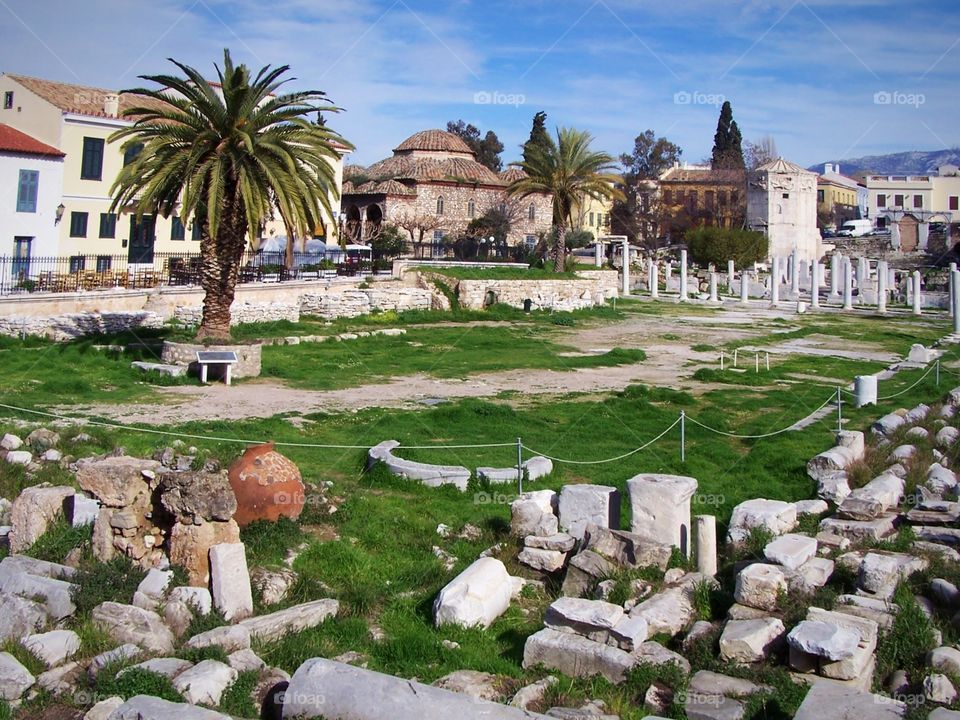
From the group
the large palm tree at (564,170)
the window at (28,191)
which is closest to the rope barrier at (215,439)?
the window at (28,191)

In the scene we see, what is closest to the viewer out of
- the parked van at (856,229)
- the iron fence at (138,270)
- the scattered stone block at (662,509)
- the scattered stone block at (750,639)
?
the scattered stone block at (750,639)

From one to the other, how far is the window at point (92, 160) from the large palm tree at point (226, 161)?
49.0 ft

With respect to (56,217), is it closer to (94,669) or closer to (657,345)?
(657,345)

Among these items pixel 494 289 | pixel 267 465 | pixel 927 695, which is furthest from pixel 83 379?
pixel 494 289

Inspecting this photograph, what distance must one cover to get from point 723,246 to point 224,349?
51.5 metres

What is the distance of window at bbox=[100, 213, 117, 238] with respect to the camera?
117ft

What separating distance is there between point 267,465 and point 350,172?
65.0m

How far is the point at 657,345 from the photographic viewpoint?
99.5 feet

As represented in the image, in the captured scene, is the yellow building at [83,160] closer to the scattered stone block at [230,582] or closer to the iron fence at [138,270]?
the iron fence at [138,270]

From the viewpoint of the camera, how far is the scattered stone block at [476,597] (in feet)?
26.7

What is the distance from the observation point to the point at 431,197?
59.2 meters

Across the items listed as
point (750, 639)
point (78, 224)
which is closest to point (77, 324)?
point (78, 224)

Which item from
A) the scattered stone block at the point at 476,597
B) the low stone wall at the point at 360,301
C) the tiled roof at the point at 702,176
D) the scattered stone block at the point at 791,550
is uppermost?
the tiled roof at the point at 702,176

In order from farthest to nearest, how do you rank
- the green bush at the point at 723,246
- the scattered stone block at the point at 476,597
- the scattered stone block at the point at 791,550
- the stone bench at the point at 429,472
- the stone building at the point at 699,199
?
the stone building at the point at 699,199, the green bush at the point at 723,246, the stone bench at the point at 429,472, the scattered stone block at the point at 791,550, the scattered stone block at the point at 476,597
